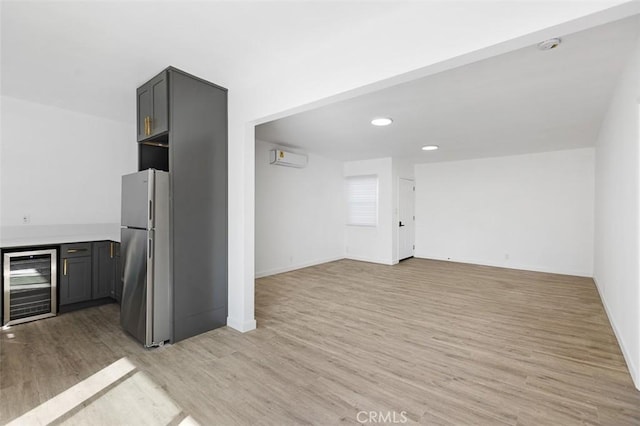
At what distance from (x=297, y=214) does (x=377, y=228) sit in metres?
1.96

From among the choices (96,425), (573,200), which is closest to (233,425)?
(96,425)

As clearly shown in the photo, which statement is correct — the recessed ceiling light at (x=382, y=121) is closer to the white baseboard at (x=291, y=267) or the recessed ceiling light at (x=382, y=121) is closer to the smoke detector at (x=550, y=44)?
the smoke detector at (x=550, y=44)

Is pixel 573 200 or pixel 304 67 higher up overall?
pixel 304 67

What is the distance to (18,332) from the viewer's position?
2.98 meters

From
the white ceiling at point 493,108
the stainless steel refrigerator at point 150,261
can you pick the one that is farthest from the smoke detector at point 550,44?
the stainless steel refrigerator at point 150,261

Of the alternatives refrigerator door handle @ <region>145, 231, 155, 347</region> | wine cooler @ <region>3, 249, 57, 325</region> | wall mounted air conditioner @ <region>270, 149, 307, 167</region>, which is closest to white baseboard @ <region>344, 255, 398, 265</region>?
wall mounted air conditioner @ <region>270, 149, 307, 167</region>

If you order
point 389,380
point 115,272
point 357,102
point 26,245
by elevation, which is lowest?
point 389,380

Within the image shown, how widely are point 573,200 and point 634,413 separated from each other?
496 cm

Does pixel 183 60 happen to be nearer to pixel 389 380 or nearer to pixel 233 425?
pixel 233 425

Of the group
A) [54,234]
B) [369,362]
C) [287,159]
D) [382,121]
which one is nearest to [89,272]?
[54,234]

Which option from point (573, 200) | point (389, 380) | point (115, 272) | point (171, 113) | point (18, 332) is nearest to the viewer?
point (389, 380)

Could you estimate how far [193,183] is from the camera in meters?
2.92

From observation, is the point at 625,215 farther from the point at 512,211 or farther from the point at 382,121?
the point at 512,211

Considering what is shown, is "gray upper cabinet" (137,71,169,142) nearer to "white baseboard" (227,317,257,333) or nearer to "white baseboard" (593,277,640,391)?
"white baseboard" (227,317,257,333)
